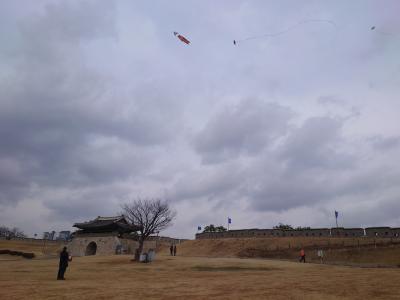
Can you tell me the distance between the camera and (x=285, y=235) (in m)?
67.4

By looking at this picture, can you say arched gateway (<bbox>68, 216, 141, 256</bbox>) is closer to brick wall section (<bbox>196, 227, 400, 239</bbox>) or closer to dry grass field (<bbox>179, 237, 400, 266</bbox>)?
dry grass field (<bbox>179, 237, 400, 266</bbox>)

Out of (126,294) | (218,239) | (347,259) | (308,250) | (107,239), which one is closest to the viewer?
(126,294)

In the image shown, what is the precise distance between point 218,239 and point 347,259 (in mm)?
29990

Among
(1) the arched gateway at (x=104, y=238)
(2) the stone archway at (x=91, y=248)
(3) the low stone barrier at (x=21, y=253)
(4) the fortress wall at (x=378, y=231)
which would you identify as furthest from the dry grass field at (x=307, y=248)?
(3) the low stone barrier at (x=21, y=253)

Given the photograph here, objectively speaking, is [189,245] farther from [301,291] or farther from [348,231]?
[301,291]

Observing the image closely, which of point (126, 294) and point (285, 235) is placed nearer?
point (126, 294)

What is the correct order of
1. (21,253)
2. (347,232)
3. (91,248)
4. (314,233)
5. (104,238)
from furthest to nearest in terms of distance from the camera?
(314,233)
(91,248)
(347,232)
(104,238)
(21,253)

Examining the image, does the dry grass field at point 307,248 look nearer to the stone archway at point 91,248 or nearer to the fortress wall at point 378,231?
the fortress wall at point 378,231

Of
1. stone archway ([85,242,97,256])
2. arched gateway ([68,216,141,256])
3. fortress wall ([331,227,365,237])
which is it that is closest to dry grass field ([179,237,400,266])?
fortress wall ([331,227,365,237])

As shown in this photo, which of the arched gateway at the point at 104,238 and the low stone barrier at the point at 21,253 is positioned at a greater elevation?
the arched gateway at the point at 104,238

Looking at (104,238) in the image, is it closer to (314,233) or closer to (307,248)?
(307,248)

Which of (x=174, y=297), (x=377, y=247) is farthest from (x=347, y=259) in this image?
(x=174, y=297)

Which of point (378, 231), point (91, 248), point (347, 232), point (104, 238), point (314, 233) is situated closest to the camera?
point (378, 231)

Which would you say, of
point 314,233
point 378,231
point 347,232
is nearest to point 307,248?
point 314,233
